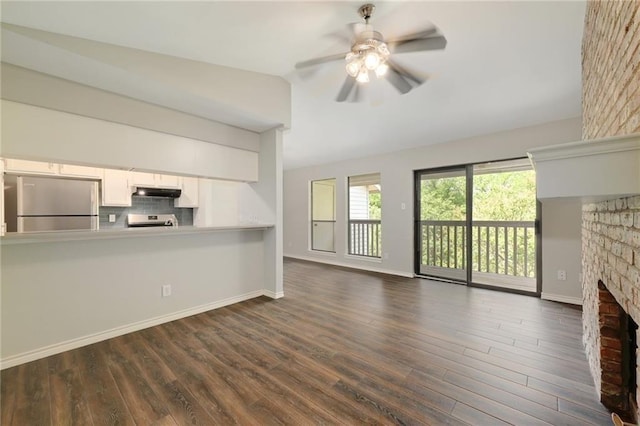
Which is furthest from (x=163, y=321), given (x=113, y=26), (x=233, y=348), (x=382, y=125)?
(x=382, y=125)

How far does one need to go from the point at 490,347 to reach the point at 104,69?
3883 mm

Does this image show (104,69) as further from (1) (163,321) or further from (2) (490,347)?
(2) (490,347)

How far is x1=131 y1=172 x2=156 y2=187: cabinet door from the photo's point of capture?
428cm

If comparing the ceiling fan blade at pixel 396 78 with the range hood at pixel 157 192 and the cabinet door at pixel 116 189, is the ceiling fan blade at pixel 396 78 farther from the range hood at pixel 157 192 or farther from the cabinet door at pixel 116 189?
the cabinet door at pixel 116 189

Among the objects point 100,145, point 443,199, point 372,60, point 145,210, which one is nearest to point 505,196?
point 443,199

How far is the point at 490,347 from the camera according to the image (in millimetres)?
2205

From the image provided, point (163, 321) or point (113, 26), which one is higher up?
point (113, 26)

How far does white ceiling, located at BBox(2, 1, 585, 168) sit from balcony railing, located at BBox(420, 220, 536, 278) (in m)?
1.61

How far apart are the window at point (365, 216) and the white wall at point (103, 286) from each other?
10.2ft

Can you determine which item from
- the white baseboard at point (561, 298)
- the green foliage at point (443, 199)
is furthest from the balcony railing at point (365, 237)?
the white baseboard at point (561, 298)

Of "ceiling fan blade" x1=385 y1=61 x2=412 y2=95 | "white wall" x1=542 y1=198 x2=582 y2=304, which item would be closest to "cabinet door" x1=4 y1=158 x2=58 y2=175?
"ceiling fan blade" x1=385 y1=61 x2=412 y2=95

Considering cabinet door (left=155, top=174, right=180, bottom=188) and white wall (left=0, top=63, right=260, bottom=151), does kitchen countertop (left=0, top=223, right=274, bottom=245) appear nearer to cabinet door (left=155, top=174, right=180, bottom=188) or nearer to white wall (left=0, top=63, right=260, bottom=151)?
white wall (left=0, top=63, right=260, bottom=151)

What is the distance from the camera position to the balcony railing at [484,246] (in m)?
4.05

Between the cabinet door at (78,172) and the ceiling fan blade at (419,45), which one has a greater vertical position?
the ceiling fan blade at (419,45)
